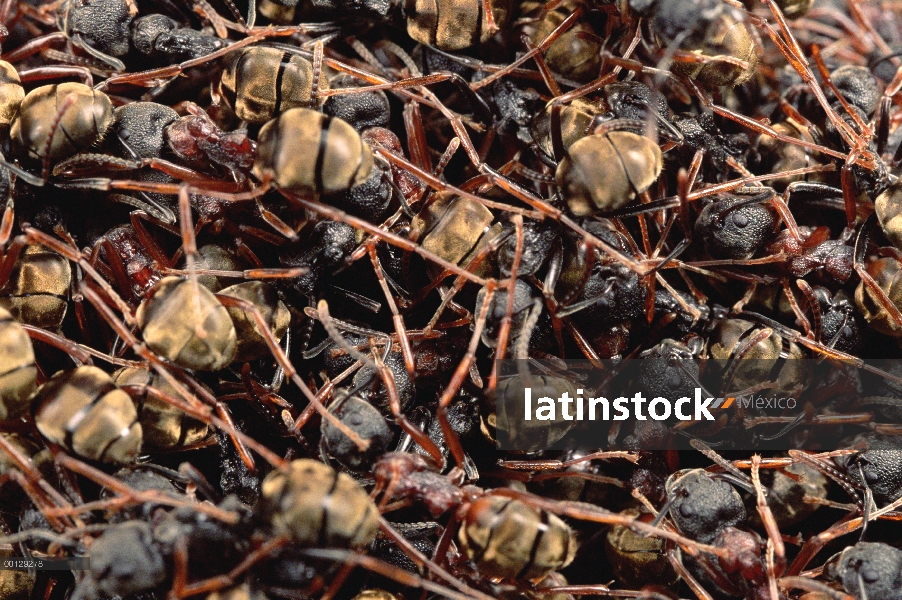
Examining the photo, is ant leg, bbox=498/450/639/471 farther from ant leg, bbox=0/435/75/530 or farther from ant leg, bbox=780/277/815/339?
ant leg, bbox=0/435/75/530

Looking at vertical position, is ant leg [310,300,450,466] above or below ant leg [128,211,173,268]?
below

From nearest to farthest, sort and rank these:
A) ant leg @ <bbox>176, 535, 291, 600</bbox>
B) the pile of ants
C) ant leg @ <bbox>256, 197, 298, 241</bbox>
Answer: ant leg @ <bbox>176, 535, 291, 600</bbox>, the pile of ants, ant leg @ <bbox>256, 197, 298, 241</bbox>

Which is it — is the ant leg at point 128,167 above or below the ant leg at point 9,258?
above

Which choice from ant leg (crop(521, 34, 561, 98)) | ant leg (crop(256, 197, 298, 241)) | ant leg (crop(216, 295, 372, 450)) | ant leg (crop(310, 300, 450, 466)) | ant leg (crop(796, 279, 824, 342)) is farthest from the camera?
ant leg (crop(521, 34, 561, 98))

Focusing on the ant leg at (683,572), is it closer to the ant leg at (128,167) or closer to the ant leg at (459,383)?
the ant leg at (459,383)

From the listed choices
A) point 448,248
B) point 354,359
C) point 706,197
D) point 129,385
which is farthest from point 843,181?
point 129,385

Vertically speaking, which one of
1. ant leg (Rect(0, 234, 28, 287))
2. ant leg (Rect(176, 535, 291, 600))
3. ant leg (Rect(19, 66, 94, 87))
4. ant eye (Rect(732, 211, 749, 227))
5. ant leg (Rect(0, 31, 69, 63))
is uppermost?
ant leg (Rect(0, 31, 69, 63))

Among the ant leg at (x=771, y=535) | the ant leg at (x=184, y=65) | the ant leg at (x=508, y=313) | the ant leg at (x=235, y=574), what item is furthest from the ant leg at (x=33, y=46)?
the ant leg at (x=771, y=535)

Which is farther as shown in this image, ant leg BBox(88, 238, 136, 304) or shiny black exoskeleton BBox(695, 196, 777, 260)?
shiny black exoskeleton BBox(695, 196, 777, 260)

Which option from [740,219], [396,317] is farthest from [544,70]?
[396,317]

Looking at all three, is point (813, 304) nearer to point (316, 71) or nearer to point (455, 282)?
point (455, 282)

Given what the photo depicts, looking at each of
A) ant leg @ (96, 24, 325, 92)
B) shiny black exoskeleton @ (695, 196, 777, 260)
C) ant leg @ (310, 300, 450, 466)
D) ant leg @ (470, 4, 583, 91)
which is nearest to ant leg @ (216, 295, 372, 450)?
ant leg @ (310, 300, 450, 466)

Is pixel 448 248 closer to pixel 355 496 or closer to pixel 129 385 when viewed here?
pixel 355 496
